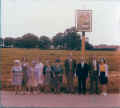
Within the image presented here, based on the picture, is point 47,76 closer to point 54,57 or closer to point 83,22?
point 54,57

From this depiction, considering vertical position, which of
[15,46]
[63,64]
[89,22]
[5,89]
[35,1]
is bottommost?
[5,89]

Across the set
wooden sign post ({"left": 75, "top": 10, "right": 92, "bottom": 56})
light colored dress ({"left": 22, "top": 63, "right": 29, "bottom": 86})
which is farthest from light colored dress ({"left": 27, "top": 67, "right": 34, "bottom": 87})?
wooden sign post ({"left": 75, "top": 10, "right": 92, "bottom": 56})

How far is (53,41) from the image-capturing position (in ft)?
33.3

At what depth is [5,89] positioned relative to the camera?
10.2 meters

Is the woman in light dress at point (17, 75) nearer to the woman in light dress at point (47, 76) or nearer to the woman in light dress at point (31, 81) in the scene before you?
the woman in light dress at point (31, 81)

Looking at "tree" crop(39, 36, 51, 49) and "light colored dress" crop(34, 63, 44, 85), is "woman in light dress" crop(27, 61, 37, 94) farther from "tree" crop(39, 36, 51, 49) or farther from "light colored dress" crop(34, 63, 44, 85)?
"tree" crop(39, 36, 51, 49)

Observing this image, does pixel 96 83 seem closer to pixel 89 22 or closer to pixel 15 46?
pixel 89 22

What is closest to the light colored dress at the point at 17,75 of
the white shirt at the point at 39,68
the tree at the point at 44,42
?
the white shirt at the point at 39,68

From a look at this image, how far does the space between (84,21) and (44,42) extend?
1.61 m

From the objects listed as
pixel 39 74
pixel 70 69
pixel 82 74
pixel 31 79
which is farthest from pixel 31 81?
pixel 82 74

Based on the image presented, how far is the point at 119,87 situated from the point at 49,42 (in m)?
2.97

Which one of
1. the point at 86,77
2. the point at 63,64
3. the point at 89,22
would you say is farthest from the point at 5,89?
the point at 89,22

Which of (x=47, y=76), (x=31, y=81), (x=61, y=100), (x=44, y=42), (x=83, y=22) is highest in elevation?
(x=83, y=22)

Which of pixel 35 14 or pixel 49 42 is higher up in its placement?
pixel 35 14
